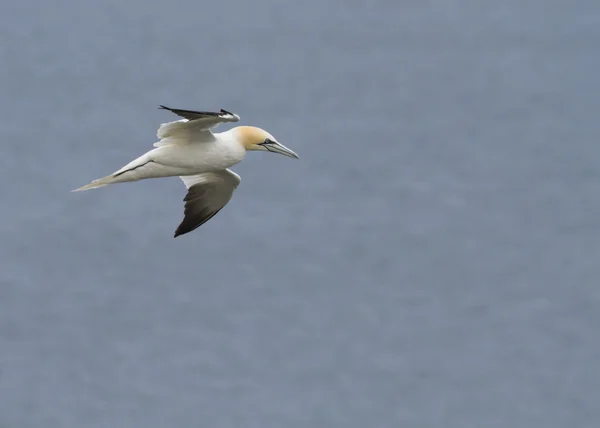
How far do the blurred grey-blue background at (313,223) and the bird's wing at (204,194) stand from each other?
5419 centimetres

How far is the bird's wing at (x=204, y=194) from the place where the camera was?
2191cm

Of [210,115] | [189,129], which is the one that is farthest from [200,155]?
[210,115]

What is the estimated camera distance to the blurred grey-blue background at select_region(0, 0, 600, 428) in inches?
3214

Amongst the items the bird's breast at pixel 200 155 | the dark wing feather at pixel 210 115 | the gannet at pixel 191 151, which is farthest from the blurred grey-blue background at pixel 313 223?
the dark wing feather at pixel 210 115

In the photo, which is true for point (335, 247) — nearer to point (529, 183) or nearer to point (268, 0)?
point (529, 183)

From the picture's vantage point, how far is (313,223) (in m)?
96.4

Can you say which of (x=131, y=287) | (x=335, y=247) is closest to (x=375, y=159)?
(x=335, y=247)

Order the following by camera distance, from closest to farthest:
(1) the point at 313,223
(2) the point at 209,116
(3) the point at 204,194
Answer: (2) the point at 209,116, (3) the point at 204,194, (1) the point at 313,223

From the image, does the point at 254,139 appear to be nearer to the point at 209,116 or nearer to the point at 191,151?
the point at 191,151

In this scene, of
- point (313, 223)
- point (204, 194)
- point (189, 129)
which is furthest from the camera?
point (313, 223)

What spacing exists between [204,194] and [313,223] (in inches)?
2930

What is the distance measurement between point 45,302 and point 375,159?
23153mm

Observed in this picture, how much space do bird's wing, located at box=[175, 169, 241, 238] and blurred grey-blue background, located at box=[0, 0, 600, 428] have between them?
54.2m

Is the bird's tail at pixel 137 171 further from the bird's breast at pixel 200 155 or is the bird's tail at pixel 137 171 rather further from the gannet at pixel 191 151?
the bird's breast at pixel 200 155
